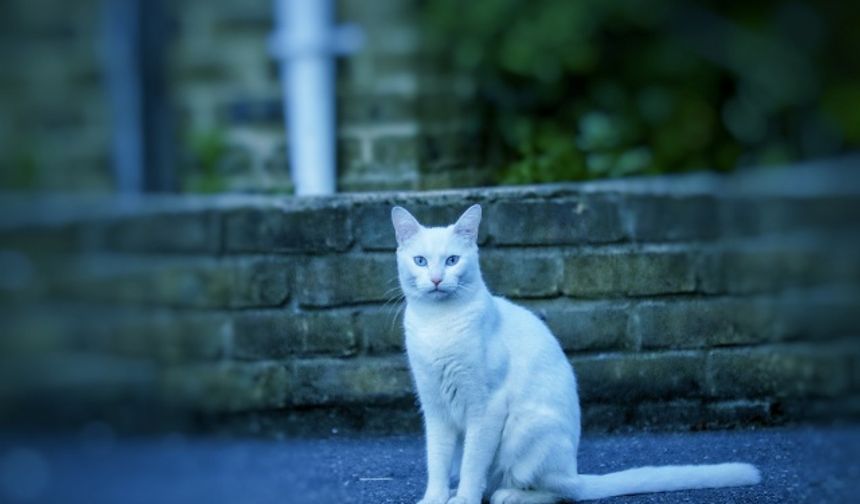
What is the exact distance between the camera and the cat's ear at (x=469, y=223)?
7.18 ft

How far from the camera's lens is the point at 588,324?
2730 mm

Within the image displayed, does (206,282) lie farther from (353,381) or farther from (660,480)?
(660,480)

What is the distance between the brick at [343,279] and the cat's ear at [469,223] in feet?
1.82

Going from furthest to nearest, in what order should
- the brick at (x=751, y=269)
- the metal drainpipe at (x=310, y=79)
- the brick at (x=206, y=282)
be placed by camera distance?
the metal drainpipe at (x=310, y=79)
the brick at (x=751, y=269)
the brick at (x=206, y=282)

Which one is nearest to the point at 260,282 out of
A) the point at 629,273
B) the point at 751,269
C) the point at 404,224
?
the point at 404,224

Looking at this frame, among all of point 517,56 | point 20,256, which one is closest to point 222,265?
point 517,56

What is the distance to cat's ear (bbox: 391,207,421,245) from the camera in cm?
221

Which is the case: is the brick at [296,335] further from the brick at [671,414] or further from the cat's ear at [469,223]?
the brick at [671,414]

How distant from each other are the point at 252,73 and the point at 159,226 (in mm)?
610

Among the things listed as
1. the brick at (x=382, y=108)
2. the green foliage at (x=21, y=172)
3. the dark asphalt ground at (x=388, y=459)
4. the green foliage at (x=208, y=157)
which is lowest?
the dark asphalt ground at (x=388, y=459)

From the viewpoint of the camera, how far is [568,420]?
212cm

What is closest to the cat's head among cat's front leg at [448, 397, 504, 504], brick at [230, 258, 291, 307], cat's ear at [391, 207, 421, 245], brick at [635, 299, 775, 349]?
cat's ear at [391, 207, 421, 245]

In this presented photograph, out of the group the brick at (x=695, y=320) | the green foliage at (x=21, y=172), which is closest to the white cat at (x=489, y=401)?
the brick at (x=695, y=320)

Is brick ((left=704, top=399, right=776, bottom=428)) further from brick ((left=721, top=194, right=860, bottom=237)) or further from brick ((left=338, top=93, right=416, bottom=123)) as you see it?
brick ((left=338, top=93, right=416, bottom=123))
